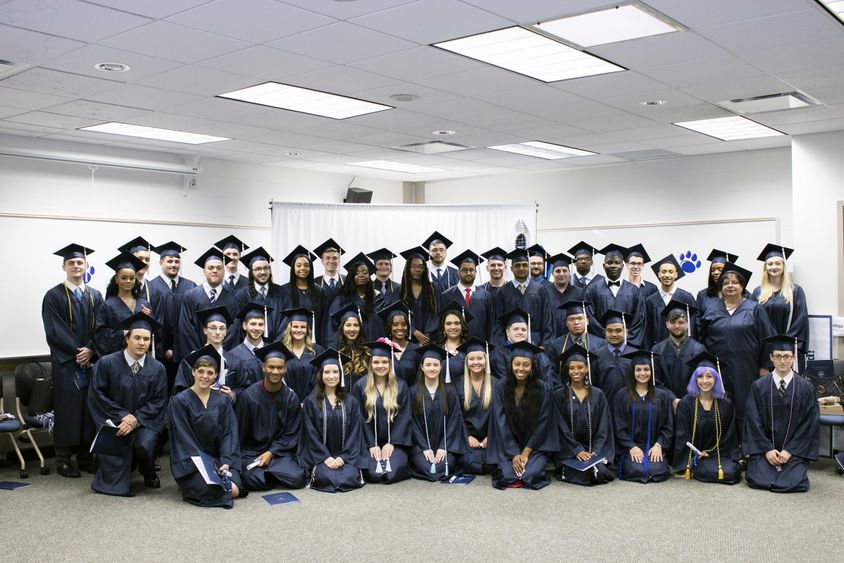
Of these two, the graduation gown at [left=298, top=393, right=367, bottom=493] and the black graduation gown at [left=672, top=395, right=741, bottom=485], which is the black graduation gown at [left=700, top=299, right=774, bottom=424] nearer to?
the black graduation gown at [left=672, top=395, right=741, bottom=485]

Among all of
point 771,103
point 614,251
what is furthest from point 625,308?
point 771,103

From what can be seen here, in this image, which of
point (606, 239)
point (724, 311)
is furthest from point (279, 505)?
point (606, 239)

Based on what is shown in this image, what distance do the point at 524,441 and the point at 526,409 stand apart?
0.79 feet

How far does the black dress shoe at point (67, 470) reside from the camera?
6363 mm

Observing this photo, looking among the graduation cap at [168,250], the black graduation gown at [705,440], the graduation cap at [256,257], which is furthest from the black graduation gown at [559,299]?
the graduation cap at [168,250]

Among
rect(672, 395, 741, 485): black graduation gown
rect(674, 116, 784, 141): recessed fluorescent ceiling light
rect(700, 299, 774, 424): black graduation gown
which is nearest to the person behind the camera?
rect(672, 395, 741, 485): black graduation gown

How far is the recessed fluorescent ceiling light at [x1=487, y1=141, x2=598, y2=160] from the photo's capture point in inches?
353

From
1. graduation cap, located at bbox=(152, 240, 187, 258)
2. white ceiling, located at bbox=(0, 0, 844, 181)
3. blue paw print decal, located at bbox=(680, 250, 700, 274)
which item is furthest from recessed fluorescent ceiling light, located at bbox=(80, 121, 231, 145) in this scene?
blue paw print decal, located at bbox=(680, 250, 700, 274)

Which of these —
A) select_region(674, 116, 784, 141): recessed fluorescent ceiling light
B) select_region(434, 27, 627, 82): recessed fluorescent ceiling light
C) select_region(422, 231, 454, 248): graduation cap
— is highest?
select_region(674, 116, 784, 141): recessed fluorescent ceiling light

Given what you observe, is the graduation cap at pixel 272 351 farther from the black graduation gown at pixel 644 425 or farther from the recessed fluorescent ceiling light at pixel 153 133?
the recessed fluorescent ceiling light at pixel 153 133

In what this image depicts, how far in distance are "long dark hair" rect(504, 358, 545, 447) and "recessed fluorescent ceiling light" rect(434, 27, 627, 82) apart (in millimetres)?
2157

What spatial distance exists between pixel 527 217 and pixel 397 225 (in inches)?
58.8

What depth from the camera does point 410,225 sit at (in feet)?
31.8

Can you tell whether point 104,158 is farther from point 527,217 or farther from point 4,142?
point 527,217
